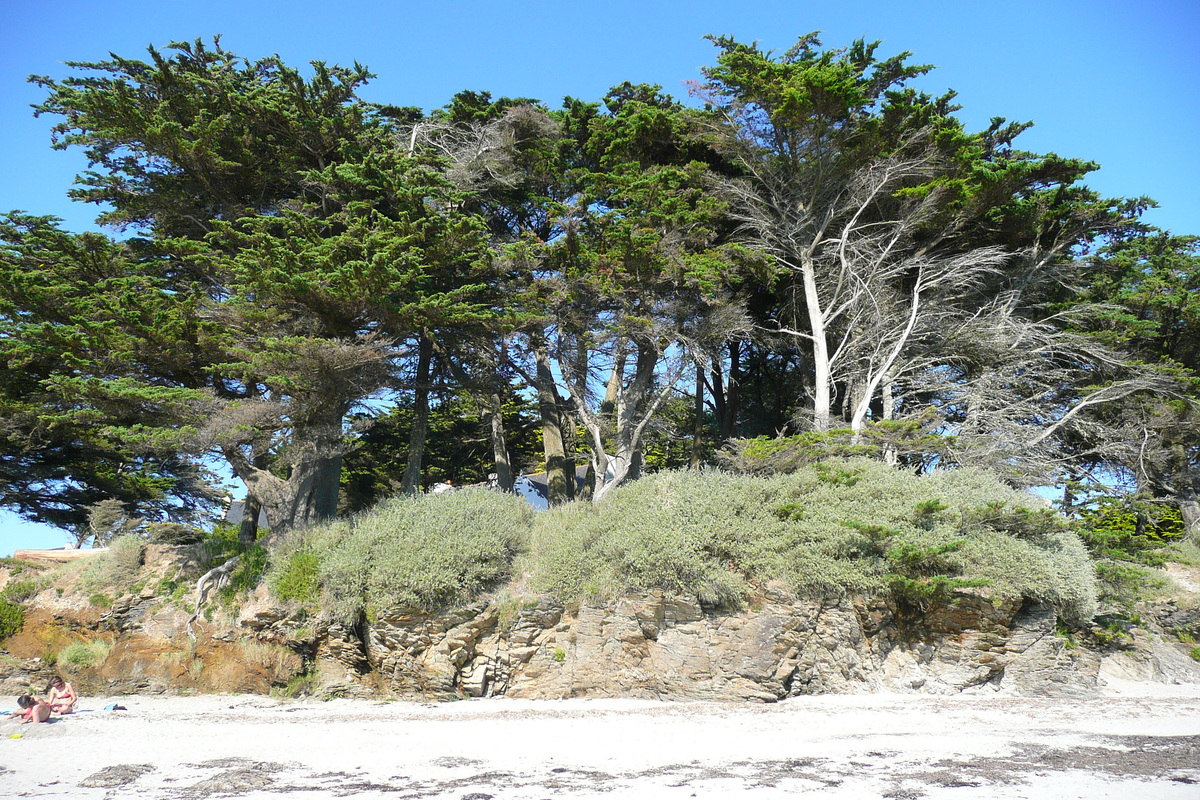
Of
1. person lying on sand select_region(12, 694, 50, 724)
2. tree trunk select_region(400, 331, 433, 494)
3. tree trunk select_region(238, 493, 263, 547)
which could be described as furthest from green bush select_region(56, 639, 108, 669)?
tree trunk select_region(400, 331, 433, 494)

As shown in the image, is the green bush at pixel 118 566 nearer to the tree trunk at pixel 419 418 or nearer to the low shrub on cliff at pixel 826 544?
the tree trunk at pixel 419 418

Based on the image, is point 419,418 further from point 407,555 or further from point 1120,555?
point 1120,555

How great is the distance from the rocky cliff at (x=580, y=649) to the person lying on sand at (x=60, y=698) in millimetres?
1863

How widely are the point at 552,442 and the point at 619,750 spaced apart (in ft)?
37.1

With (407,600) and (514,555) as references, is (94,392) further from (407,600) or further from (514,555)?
(514,555)

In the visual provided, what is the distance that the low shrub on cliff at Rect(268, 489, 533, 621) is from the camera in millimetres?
11180

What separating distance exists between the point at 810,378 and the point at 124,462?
2046 centimetres

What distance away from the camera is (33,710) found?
930cm

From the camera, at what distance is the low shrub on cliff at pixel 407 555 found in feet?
36.7

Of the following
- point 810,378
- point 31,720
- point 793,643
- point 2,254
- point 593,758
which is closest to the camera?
point 593,758

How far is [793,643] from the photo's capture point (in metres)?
10.4

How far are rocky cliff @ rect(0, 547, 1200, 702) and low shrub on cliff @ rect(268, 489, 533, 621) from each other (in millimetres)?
404

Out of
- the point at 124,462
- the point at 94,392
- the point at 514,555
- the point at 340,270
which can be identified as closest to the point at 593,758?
the point at 514,555

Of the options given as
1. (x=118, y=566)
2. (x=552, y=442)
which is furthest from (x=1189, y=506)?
(x=118, y=566)
